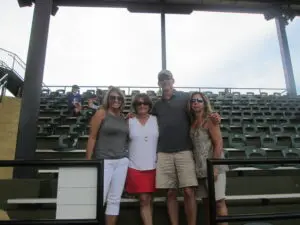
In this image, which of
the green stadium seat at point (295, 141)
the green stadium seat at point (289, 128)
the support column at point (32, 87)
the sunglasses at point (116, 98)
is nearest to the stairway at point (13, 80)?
the support column at point (32, 87)

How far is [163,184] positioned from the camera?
2377 millimetres

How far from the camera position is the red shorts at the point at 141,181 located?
2.41 m

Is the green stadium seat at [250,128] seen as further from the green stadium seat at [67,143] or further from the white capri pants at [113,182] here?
the white capri pants at [113,182]

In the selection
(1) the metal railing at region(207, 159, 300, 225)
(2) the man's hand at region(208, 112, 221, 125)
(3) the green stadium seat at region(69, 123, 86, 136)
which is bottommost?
(1) the metal railing at region(207, 159, 300, 225)

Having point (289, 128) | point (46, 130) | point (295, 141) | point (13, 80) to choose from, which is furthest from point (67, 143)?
point (13, 80)

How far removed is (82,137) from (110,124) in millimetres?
2917

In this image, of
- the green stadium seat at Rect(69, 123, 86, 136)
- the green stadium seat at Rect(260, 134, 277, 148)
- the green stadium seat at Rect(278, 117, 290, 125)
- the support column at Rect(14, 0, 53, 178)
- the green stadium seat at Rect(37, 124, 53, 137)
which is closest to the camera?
the support column at Rect(14, 0, 53, 178)

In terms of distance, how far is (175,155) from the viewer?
2428 mm

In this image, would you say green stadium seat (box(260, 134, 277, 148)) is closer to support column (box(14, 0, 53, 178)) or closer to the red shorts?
the red shorts

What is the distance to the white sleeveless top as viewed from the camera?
8.07 ft

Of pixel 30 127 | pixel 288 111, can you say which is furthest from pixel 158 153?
pixel 288 111

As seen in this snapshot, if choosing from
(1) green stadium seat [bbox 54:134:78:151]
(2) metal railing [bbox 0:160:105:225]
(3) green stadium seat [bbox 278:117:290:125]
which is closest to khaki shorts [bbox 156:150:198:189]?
(2) metal railing [bbox 0:160:105:225]

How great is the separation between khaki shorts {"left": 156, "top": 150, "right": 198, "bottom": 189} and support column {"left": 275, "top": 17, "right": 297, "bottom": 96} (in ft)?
42.6

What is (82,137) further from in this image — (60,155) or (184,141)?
(184,141)
